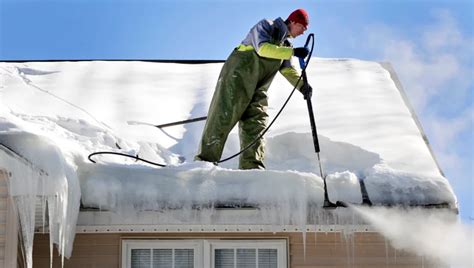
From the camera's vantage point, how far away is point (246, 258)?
905cm

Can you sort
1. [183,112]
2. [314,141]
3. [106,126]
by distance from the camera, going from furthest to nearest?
[183,112], [106,126], [314,141]

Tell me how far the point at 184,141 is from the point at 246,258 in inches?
84.2

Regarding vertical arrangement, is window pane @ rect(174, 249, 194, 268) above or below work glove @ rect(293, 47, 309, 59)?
below

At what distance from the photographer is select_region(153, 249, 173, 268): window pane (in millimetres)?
9047

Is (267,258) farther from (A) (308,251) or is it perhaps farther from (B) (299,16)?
(B) (299,16)

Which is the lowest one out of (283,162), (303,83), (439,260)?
(439,260)

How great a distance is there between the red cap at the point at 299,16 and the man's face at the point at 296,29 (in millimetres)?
31

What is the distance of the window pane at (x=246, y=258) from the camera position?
9.05 meters

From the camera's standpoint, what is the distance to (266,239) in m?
9.02

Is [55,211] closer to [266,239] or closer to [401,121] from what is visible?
[266,239]

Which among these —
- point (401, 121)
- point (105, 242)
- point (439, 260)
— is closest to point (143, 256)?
point (105, 242)

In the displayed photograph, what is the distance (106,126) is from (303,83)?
2.09 m

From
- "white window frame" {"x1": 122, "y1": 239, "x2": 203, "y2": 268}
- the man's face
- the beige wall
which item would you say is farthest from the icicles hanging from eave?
the man's face

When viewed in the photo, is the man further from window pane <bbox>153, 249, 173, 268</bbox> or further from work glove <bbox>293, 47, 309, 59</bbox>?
window pane <bbox>153, 249, 173, 268</bbox>
